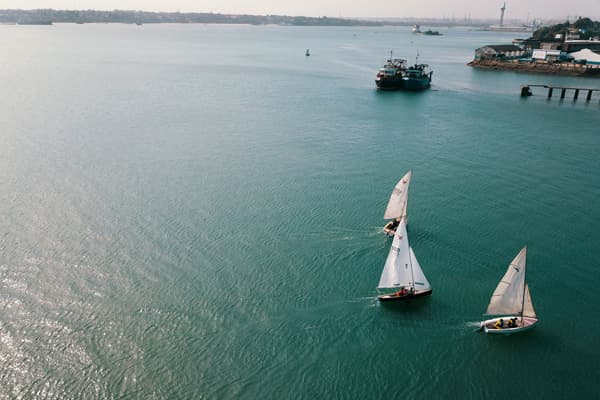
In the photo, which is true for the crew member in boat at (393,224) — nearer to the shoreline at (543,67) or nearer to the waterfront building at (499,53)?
the shoreline at (543,67)

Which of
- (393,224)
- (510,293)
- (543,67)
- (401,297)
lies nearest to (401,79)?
(543,67)

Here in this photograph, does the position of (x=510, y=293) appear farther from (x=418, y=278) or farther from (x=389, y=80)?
(x=389, y=80)

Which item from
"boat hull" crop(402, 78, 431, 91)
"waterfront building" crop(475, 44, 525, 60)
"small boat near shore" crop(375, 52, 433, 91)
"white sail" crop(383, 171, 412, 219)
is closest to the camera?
"white sail" crop(383, 171, 412, 219)

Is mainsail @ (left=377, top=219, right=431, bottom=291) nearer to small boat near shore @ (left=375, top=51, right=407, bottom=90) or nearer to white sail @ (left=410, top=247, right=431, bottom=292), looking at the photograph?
white sail @ (left=410, top=247, right=431, bottom=292)

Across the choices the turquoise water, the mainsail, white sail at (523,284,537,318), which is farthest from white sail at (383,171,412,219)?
white sail at (523,284,537,318)

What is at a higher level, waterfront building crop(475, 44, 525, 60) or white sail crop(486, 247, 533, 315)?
waterfront building crop(475, 44, 525, 60)

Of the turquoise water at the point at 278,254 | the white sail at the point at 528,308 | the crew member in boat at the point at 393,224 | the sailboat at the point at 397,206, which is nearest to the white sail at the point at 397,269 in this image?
the turquoise water at the point at 278,254

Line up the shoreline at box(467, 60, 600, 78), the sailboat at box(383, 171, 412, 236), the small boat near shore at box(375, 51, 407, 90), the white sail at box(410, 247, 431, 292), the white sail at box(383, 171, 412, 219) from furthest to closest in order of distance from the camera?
the shoreline at box(467, 60, 600, 78)
the small boat near shore at box(375, 51, 407, 90)
the sailboat at box(383, 171, 412, 236)
the white sail at box(383, 171, 412, 219)
the white sail at box(410, 247, 431, 292)

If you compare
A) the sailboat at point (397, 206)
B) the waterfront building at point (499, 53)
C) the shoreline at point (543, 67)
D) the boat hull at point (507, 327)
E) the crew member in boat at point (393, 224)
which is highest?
the waterfront building at point (499, 53)
